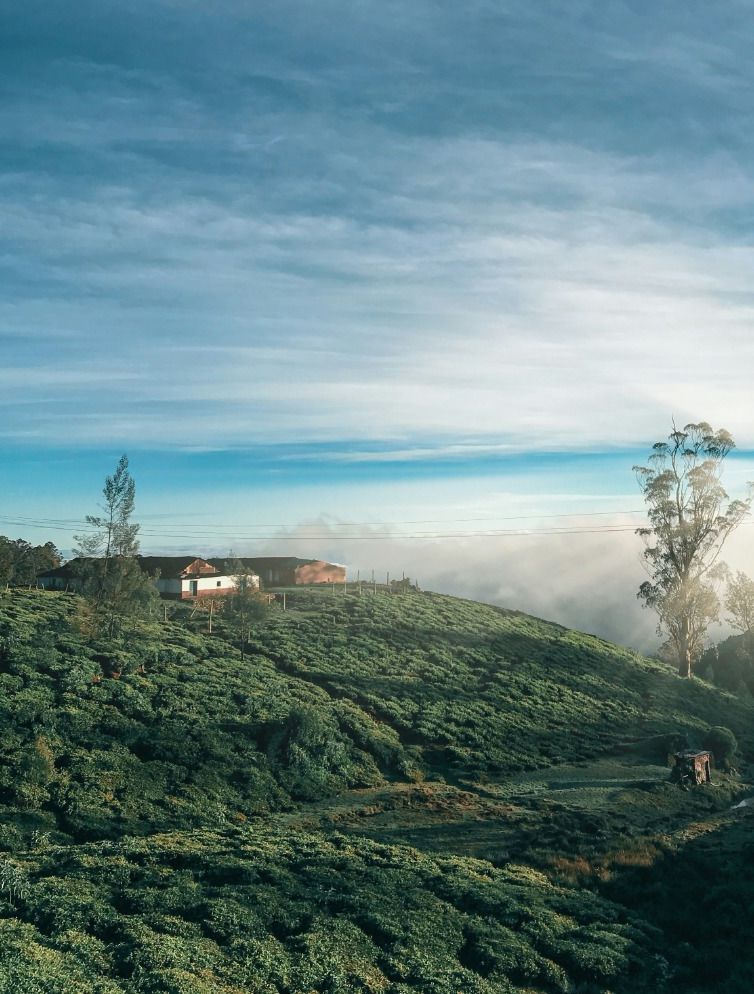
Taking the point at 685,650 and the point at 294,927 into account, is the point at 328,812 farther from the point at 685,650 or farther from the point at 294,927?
the point at 685,650

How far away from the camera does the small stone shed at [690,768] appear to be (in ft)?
123

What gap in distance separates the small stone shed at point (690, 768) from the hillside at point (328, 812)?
99 cm

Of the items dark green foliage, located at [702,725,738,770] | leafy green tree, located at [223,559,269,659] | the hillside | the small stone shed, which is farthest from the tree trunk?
leafy green tree, located at [223,559,269,659]

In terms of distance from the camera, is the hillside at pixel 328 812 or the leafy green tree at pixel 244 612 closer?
the hillside at pixel 328 812

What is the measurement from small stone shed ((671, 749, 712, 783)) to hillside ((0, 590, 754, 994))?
99 centimetres

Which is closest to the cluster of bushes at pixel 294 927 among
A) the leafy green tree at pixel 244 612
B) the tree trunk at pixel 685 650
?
the leafy green tree at pixel 244 612

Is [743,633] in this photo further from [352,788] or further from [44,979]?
[44,979]

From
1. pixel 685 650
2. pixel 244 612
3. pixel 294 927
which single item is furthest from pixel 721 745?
pixel 294 927

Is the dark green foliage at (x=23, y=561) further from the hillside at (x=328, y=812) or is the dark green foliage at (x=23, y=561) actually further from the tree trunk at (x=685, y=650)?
the tree trunk at (x=685, y=650)

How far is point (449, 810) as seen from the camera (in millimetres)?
30625

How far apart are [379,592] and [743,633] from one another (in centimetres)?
4074

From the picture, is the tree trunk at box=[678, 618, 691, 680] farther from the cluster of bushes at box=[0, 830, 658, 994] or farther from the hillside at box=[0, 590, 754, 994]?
the cluster of bushes at box=[0, 830, 658, 994]

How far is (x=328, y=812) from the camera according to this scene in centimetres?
2989

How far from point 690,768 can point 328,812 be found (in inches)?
759
